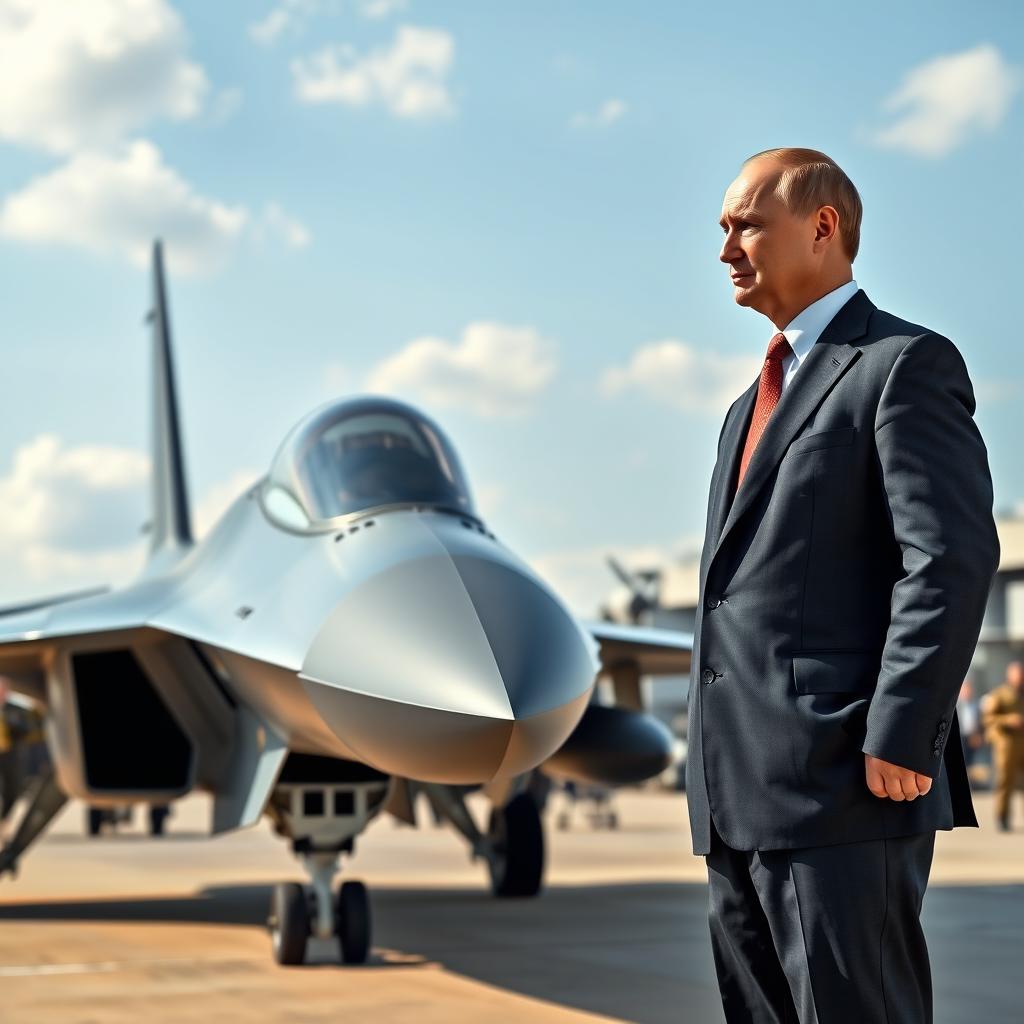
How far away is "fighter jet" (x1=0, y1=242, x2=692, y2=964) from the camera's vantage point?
5.11 metres

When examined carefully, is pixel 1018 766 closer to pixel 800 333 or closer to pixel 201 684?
pixel 201 684

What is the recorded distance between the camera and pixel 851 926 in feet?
7.51

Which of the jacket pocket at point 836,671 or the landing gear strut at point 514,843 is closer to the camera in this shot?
the jacket pocket at point 836,671

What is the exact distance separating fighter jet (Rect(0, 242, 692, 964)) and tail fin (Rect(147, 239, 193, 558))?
2.80 metres

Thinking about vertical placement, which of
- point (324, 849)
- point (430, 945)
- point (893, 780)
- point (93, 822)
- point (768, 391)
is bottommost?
point (430, 945)

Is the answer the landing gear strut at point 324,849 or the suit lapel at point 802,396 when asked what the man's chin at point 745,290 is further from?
the landing gear strut at point 324,849

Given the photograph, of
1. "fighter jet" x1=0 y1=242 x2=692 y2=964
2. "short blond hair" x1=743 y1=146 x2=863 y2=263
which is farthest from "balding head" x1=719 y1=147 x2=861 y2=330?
"fighter jet" x1=0 y1=242 x2=692 y2=964

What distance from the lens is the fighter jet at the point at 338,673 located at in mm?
5109

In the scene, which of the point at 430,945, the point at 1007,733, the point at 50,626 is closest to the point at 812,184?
the point at 430,945

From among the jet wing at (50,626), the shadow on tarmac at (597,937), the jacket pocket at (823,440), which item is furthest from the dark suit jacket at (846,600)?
the jet wing at (50,626)

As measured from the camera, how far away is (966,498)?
7.44 ft

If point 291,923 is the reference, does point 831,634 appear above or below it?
above

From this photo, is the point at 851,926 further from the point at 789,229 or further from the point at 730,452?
the point at 789,229

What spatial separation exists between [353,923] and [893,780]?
4.82m
